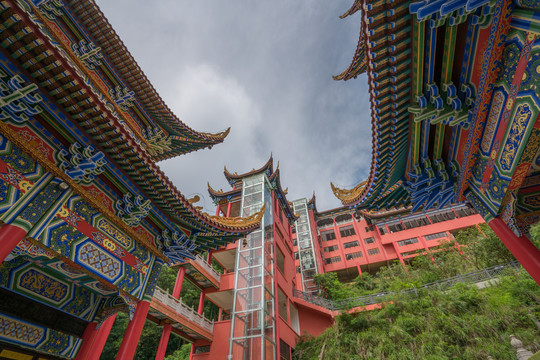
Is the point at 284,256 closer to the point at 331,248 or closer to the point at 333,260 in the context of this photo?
the point at 333,260

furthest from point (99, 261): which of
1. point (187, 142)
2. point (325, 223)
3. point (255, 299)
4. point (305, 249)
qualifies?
point (325, 223)

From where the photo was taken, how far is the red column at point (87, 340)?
706 cm

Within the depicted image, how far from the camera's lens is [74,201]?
5.34 m

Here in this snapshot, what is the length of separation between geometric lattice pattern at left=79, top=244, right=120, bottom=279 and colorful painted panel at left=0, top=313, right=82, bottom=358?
8.77ft

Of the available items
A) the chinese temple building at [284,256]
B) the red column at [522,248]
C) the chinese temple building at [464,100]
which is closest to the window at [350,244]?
the chinese temple building at [284,256]

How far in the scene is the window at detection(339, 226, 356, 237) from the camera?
39.3 meters

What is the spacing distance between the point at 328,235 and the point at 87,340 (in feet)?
119

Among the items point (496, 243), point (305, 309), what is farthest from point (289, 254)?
point (496, 243)

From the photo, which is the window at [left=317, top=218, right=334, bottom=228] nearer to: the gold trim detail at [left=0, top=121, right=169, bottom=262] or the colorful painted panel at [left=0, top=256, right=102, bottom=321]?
the colorful painted panel at [left=0, top=256, right=102, bottom=321]

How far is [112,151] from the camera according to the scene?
5.39 m

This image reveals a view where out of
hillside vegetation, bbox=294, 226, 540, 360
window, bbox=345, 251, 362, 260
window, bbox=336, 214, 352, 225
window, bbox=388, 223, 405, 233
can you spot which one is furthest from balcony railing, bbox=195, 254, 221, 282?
window, bbox=336, 214, 352, 225

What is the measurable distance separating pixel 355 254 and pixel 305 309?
63.1ft

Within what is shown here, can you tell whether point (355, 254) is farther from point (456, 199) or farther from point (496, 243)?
point (456, 199)

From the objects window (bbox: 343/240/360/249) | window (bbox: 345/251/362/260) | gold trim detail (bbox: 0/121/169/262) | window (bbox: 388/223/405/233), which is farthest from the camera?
window (bbox: 343/240/360/249)
